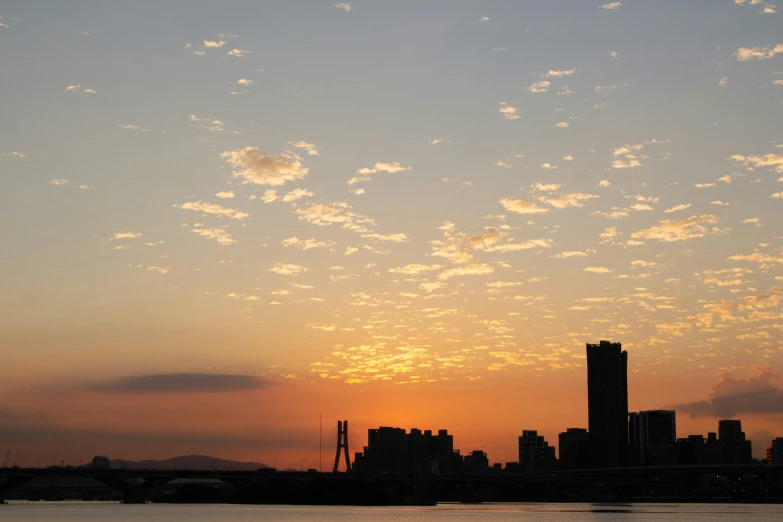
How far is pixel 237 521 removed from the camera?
496 ft

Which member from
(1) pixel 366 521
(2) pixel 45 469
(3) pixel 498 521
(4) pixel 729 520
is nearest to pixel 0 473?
(2) pixel 45 469

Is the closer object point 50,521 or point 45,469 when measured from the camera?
point 50,521

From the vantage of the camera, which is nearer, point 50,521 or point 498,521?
point 50,521

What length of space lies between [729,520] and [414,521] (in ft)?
168

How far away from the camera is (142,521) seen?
153 m

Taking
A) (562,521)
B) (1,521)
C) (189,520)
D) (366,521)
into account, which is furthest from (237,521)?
(562,521)

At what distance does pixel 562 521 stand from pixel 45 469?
102210 mm

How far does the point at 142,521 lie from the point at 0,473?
5427 cm

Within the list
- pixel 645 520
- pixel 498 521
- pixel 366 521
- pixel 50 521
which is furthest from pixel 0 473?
pixel 645 520

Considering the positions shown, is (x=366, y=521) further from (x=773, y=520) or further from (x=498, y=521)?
(x=773, y=520)

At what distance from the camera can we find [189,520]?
509 ft

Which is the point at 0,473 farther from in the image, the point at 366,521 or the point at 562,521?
the point at 562,521

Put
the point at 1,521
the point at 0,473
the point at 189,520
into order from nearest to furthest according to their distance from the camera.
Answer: the point at 1,521, the point at 189,520, the point at 0,473

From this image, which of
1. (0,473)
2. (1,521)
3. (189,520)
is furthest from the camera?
(0,473)
